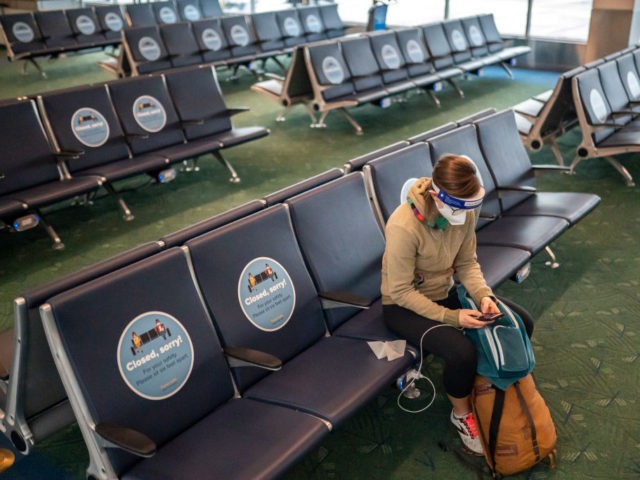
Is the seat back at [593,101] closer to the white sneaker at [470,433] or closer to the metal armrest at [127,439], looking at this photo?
the white sneaker at [470,433]

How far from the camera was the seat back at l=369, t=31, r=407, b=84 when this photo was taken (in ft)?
24.3

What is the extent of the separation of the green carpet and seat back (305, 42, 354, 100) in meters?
0.47

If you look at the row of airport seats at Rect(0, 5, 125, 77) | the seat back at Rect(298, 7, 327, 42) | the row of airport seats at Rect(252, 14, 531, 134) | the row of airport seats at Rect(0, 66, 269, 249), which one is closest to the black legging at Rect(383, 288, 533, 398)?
the row of airport seats at Rect(0, 66, 269, 249)

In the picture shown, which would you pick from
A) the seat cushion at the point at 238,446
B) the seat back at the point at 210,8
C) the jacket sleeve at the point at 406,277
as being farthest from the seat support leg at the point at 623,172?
the seat back at the point at 210,8

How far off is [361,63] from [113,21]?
5.69m

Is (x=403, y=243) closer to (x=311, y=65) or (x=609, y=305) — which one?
(x=609, y=305)

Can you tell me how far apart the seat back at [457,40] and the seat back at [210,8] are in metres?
5.11

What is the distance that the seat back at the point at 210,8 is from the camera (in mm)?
11852

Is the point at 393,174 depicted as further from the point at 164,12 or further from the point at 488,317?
the point at 164,12

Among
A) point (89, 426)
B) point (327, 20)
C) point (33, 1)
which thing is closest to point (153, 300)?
point (89, 426)

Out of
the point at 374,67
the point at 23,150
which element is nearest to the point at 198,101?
the point at 23,150

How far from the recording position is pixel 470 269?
271 cm

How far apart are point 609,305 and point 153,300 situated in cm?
256

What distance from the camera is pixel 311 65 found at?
6.71 metres
